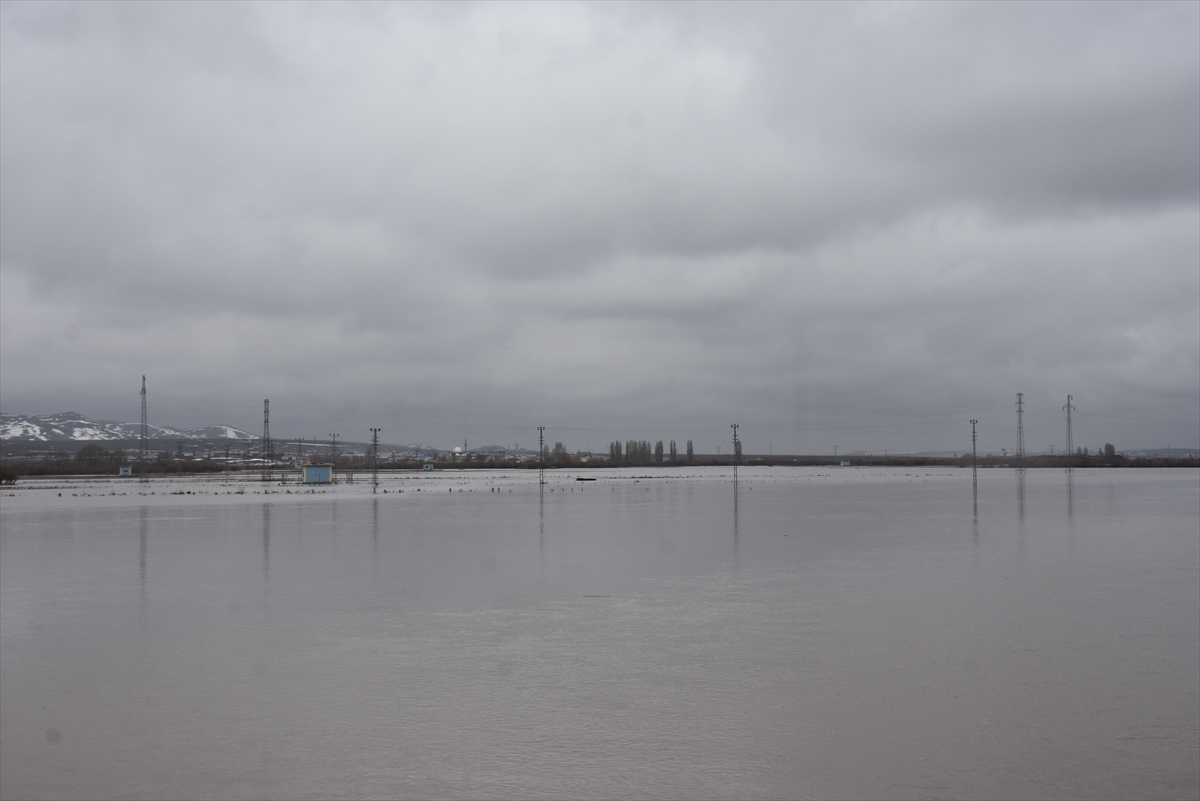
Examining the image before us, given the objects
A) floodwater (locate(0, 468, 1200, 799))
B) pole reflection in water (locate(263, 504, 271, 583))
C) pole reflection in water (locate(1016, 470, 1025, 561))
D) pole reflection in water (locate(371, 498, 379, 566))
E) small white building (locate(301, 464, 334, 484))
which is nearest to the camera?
floodwater (locate(0, 468, 1200, 799))

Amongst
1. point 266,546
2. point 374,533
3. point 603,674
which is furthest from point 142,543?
point 603,674

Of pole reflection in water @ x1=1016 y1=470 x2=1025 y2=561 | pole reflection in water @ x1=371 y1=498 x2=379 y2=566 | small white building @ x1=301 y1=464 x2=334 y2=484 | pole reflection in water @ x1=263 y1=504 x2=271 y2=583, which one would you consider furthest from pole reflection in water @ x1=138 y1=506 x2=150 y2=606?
small white building @ x1=301 y1=464 x2=334 y2=484

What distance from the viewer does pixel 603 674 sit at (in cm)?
950

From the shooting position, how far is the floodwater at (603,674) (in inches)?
267

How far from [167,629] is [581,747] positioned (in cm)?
716

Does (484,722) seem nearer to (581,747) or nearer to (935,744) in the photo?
(581,747)

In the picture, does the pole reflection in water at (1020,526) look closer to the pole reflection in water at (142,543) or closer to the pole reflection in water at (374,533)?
the pole reflection in water at (374,533)

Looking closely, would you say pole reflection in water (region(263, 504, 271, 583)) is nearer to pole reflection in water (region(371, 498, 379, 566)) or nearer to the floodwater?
the floodwater

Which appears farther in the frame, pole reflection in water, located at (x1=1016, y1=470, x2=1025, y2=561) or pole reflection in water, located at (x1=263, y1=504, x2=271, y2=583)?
pole reflection in water, located at (x1=1016, y1=470, x2=1025, y2=561)

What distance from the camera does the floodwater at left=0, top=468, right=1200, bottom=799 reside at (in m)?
6.78

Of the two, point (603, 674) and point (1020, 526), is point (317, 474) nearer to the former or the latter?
point (1020, 526)

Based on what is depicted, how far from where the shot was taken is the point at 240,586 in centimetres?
1545

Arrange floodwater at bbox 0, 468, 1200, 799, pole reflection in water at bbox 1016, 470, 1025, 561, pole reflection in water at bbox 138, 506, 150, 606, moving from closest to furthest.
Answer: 1. floodwater at bbox 0, 468, 1200, 799
2. pole reflection in water at bbox 138, 506, 150, 606
3. pole reflection in water at bbox 1016, 470, 1025, 561

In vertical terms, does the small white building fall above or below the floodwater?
below
